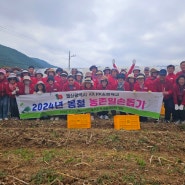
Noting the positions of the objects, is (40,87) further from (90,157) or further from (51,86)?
(90,157)

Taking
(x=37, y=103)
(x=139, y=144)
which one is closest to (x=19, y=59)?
(x=37, y=103)

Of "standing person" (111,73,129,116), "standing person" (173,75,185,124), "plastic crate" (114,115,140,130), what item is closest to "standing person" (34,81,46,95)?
"standing person" (111,73,129,116)

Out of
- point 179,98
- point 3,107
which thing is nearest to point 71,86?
point 3,107

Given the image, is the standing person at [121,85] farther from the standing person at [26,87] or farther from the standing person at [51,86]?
the standing person at [26,87]

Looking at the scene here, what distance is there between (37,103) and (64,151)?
14.7ft

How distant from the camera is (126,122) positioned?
8.14 meters

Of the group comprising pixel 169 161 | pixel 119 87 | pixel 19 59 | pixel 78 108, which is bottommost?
pixel 169 161

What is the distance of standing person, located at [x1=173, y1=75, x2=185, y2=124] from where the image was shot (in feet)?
30.5

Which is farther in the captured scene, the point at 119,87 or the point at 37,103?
the point at 119,87

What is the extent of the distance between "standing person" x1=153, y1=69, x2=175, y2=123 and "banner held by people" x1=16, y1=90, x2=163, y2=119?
11.5 inches

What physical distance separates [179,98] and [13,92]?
5.91 m

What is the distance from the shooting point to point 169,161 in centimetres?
514

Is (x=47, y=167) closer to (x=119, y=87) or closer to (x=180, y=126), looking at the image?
(x=180, y=126)

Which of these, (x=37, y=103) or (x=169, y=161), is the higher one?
(x=37, y=103)
